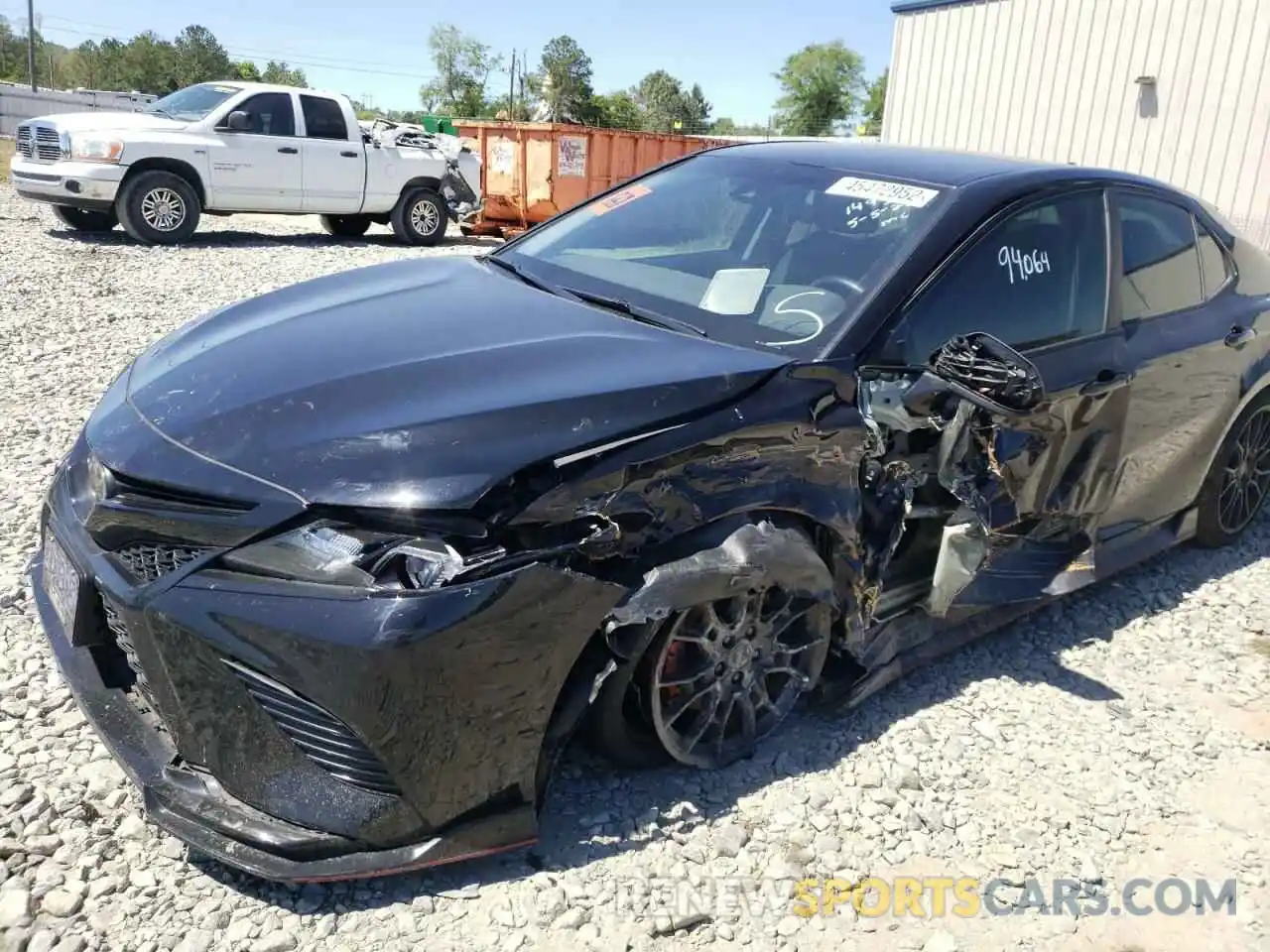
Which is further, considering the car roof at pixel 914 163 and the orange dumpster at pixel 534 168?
the orange dumpster at pixel 534 168

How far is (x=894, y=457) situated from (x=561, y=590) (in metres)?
1.18

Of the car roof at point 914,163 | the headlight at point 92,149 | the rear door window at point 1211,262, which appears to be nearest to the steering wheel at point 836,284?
the car roof at point 914,163

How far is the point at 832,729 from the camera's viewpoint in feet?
10.0

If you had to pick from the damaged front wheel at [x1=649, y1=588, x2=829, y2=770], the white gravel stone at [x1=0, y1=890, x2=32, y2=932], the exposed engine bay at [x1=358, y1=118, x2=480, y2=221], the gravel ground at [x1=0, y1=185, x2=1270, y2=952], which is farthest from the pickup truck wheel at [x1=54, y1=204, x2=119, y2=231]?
the damaged front wheel at [x1=649, y1=588, x2=829, y2=770]

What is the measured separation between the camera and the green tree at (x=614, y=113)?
70625 mm

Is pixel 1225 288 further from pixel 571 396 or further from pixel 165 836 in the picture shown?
pixel 165 836

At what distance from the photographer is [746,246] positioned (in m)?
3.22

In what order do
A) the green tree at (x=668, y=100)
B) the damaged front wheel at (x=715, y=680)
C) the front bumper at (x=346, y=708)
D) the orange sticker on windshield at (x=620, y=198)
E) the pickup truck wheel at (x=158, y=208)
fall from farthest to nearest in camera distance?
1. the green tree at (x=668, y=100)
2. the pickup truck wheel at (x=158, y=208)
3. the orange sticker on windshield at (x=620, y=198)
4. the damaged front wheel at (x=715, y=680)
5. the front bumper at (x=346, y=708)

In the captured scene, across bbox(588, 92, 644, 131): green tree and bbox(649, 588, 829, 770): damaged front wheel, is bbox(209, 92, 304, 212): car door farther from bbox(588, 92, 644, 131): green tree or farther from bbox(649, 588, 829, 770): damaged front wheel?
bbox(588, 92, 644, 131): green tree

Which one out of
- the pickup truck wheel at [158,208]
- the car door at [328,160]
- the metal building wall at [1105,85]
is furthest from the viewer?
the car door at [328,160]

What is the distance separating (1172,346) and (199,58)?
253ft

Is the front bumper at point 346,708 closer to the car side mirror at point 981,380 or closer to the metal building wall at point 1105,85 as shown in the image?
the car side mirror at point 981,380

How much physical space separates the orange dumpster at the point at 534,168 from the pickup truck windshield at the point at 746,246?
40.6 ft

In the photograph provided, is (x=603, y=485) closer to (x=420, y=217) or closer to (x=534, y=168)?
(x=420, y=217)
